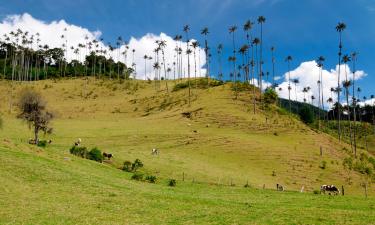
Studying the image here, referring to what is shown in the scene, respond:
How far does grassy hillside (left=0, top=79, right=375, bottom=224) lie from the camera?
27.3 meters

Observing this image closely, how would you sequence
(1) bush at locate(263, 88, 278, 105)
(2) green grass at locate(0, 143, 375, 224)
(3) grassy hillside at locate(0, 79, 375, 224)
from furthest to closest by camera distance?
(1) bush at locate(263, 88, 278, 105)
(3) grassy hillside at locate(0, 79, 375, 224)
(2) green grass at locate(0, 143, 375, 224)

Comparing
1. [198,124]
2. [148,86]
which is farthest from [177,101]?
[148,86]

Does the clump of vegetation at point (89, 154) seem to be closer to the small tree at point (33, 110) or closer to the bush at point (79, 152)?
the bush at point (79, 152)

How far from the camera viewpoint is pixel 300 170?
67.4m

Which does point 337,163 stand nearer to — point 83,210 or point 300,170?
point 300,170

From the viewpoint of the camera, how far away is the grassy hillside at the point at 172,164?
27.3m

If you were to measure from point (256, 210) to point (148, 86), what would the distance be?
14111cm

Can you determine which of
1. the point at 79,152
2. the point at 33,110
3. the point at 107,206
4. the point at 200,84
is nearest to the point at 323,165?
the point at 79,152

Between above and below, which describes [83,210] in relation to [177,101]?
below

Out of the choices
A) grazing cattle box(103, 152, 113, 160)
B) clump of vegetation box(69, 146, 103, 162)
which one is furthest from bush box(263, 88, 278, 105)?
clump of vegetation box(69, 146, 103, 162)

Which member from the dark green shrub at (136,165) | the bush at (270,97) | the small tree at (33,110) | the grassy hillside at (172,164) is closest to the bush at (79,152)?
the grassy hillside at (172,164)

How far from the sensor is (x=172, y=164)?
63031mm

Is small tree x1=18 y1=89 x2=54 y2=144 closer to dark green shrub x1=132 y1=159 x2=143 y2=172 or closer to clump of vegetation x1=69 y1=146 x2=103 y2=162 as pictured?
clump of vegetation x1=69 y1=146 x2=103 y2=162

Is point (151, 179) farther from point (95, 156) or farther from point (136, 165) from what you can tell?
point (95, 156)
